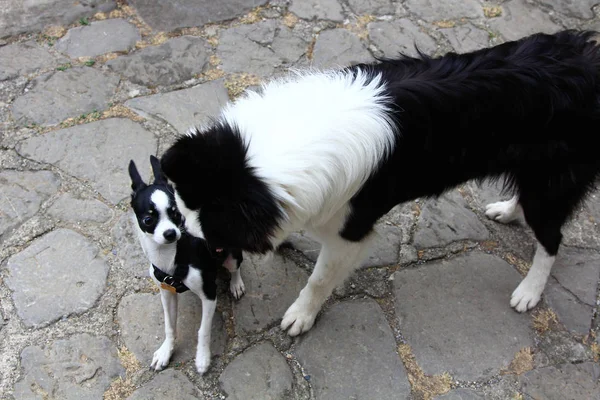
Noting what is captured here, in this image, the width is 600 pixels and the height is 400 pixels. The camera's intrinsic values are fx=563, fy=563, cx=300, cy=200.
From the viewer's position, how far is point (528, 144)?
218 centimetres

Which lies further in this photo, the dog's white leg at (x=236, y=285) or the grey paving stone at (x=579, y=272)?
the grey paving stone at (x=579, y=272)

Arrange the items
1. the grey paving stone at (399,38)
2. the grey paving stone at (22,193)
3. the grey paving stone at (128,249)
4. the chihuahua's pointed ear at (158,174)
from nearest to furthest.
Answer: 1. the chihuahua's pointed ear at (158,174)
2. the grey paving stone at (128,249)
3. the grey paving stone at (22,193)
4. the grey paving stone at (399,38)

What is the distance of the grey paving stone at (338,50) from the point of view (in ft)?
11.9

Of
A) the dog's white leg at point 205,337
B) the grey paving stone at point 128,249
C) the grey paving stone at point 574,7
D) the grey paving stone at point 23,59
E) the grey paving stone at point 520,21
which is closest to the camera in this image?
the dog's white leg at point 205,337

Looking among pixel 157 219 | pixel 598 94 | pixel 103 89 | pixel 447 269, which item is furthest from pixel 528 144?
pixel 103 89

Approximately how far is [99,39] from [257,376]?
2426 millimetres

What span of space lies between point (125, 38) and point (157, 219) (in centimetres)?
207

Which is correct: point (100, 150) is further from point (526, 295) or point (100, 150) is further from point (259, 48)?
point (526, 295)

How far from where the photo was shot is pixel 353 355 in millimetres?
2535

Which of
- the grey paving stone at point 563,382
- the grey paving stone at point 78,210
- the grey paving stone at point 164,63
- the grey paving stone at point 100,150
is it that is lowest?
the grey paving stone at point 563,382

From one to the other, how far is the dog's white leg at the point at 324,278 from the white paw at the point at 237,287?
0.77ft

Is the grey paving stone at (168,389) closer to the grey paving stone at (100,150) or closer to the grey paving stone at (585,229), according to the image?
the grey paving stone at (100,150)

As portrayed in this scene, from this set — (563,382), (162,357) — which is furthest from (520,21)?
(162,357)

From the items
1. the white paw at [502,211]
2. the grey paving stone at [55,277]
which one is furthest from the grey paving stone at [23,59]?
the white paw at [502,211]
